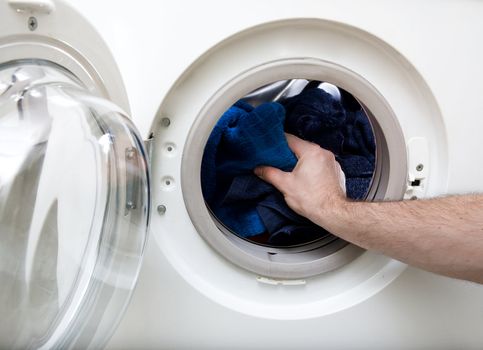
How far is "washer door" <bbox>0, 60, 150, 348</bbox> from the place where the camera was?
63 cm

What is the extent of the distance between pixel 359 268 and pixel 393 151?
0.24 meters

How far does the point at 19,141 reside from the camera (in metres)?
0.61

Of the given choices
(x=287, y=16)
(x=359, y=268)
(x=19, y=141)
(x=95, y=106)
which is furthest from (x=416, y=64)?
(x=19, y=141)

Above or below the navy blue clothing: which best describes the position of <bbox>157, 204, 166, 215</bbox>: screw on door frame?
below

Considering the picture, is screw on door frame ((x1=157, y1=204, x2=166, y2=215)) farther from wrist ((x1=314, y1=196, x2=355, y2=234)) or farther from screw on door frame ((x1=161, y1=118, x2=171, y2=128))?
wrist ((x1=314, y1=196, x2=355, y2=234))

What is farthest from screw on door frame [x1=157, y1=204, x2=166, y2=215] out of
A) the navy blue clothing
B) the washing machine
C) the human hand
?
the navy blue clothing

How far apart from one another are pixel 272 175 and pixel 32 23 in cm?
54

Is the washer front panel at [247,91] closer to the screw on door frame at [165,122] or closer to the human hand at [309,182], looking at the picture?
the screw on door frame at [165,122]

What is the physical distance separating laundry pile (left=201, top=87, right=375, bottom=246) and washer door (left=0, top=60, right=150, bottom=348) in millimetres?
308

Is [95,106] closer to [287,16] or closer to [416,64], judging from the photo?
[287,16]

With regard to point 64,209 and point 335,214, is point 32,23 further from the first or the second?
point 335,214

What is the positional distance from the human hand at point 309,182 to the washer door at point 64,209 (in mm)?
315

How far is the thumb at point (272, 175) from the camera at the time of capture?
3.24 feet

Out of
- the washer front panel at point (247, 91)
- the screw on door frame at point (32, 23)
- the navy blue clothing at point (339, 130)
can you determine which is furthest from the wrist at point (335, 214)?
the screw on door frame at point (32, 23)
